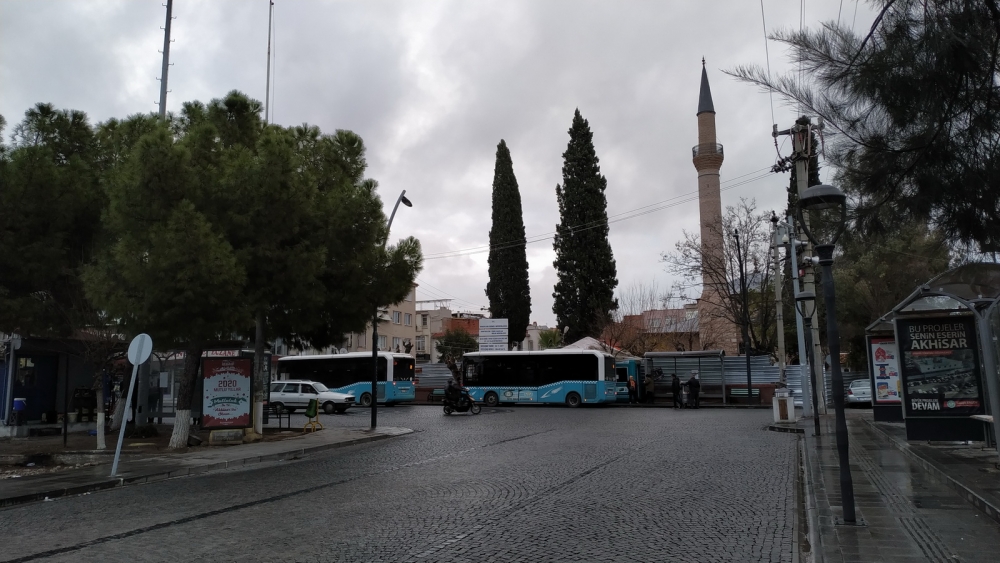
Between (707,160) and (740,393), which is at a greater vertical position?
(707,160)

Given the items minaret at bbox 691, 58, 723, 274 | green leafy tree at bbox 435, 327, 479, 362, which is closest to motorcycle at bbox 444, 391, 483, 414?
minaret at bbox 691, 58, 723, 274

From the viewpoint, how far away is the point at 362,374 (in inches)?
1529

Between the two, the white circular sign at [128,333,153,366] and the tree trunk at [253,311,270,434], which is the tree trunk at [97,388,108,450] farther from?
the tree trunk at [253,311,270,434]

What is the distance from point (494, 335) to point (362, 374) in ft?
32.7

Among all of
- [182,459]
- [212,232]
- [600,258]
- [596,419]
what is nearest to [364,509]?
[182,459]

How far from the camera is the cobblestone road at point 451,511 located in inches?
265

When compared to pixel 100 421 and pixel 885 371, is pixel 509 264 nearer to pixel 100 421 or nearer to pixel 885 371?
pixel 885 371

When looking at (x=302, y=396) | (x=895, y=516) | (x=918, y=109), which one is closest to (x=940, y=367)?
(x=895, y=516)

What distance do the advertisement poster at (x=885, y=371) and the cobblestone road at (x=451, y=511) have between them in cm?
475

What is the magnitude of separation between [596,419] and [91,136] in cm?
1803

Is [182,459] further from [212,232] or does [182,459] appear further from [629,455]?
[629,455]

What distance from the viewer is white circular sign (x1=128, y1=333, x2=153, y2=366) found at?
12.6 meters

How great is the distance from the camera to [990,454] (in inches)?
474

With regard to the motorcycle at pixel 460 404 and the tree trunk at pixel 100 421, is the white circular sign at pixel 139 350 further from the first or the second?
the motorcycle at pixel 460 404
